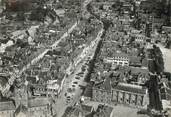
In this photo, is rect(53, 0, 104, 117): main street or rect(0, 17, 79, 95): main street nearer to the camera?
rect(53, 0, 104, 117): main street

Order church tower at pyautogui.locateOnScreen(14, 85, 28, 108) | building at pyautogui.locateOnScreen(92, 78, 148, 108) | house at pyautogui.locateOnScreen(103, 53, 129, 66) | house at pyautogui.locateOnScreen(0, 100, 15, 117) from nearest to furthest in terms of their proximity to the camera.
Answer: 1. house at pyautogui.locateOnScreen(0, 100, 15, 117)
2. church tower at pyautogui.locateOnScreen(14, 85, 28, 108)
3. building at pyautogui.locateOnScreen(92, 78, 148, 108)
4. house at pyautogui.locateOnScreen(103, 53, 129, 66)

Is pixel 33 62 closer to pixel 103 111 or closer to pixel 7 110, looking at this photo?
pixel 7 110

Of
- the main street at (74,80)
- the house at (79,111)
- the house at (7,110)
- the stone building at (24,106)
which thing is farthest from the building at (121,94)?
the house at (7,110)

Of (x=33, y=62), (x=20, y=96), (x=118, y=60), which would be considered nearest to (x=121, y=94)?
(x=118, y=60)

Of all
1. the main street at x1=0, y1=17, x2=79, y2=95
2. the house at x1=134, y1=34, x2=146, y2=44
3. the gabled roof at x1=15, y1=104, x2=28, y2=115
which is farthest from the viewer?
the house at x1=134, y1=34, x2=146, y2=44

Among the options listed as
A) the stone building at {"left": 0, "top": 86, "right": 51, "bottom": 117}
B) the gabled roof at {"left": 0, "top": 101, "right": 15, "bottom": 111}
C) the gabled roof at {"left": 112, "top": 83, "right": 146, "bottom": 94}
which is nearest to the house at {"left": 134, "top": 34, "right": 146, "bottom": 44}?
the gabled roof at {"left": 112, "top": 83, "right": 146, "bottom": 94}

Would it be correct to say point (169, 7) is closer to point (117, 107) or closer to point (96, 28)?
point (96, 28)

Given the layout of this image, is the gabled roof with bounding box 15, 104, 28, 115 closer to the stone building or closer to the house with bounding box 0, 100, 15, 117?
the stone building

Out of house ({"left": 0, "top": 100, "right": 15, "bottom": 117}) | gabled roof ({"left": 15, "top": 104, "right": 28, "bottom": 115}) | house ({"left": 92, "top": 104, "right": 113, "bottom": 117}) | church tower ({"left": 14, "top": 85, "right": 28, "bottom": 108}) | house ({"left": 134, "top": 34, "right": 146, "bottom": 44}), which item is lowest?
house ({"left": 92, "top": 104, "right": 113, "bottom": 117})

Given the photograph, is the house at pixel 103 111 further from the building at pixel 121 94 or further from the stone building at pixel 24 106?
the stone building at pixel 24 106

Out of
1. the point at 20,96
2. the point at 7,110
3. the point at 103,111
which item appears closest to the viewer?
the point at 7,110
